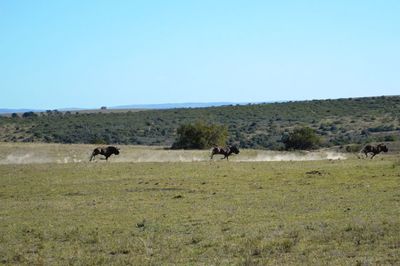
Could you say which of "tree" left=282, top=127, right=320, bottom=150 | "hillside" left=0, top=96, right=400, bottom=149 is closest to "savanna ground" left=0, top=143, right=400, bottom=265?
"tree" left=282, top=127, right=320, bottom=150

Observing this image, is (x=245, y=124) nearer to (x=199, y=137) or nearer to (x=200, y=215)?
(x=199, y=137)

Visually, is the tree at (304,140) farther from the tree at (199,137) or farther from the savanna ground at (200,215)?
the savanna ground at (200,215)

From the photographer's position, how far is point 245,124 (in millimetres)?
100938

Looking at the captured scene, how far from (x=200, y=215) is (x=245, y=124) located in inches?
3149

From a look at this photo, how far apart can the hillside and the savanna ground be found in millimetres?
39329

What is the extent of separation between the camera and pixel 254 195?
2628 cm

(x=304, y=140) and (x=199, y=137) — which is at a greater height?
(x=199, y=137)

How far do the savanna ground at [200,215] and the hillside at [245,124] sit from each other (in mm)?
39329

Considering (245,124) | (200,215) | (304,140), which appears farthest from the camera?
(245,124)

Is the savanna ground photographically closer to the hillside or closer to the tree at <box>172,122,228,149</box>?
the tree at <box>172,122,228,149</box>

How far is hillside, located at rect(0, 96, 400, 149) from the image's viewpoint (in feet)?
282

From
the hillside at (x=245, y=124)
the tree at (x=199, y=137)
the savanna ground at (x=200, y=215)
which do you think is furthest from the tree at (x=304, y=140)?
the savanna ground at (x=200, y=215)

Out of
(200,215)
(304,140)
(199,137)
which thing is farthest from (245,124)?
(200,215)

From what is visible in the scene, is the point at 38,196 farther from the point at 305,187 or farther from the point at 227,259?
the point at 227,259
